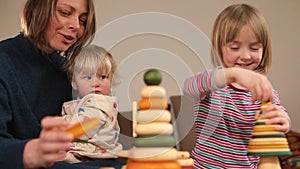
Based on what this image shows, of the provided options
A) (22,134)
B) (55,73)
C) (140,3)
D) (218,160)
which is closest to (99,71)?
(55,73)

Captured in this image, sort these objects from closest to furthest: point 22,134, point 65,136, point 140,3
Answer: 1. point 65,136
2. point 22,134
3. point 140,3

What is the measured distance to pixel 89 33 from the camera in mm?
1184

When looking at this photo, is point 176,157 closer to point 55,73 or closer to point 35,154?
point 35,154

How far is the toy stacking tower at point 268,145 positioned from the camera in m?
0.58

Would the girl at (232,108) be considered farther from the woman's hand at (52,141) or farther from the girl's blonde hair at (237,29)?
the woman's hand at (52,141)

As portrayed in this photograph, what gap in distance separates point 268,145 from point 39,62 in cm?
69

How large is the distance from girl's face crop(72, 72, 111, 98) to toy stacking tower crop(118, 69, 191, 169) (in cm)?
78

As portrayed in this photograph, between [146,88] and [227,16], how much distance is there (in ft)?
2.31

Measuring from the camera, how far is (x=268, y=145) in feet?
1.91

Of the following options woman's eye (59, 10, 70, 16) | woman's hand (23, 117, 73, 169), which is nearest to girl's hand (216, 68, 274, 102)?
woman's hand (23, 117, 73, 169)

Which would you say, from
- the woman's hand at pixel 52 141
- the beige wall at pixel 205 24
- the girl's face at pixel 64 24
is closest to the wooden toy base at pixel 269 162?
the woman's hand at pixel 52 141

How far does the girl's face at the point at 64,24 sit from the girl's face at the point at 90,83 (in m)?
0.17

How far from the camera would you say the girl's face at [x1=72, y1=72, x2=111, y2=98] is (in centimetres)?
126

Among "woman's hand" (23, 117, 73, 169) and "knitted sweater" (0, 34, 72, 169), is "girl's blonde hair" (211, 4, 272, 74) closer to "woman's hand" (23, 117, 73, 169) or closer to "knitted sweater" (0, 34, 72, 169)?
"knitted sweater" (0, 34, 72, 169)
